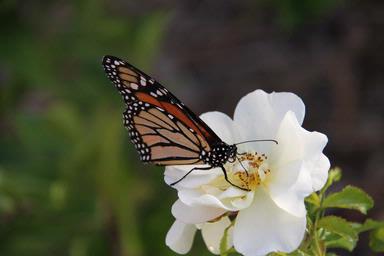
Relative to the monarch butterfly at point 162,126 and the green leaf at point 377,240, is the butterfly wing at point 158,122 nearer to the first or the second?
the monarch butterfly at point 162,126

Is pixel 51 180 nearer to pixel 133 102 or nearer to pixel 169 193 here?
pixel 169 193

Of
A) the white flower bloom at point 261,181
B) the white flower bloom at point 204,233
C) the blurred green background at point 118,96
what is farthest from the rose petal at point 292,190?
the blurred green background at point 118,96

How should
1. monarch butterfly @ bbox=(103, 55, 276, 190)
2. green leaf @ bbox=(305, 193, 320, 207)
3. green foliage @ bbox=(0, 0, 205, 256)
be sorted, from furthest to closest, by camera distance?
green foliage @ bbox=(0, 0, 205, 256) → monarch butterfly @ bbox=(103, 55, 276, 190) → green leaf @ bbox=(305, 193, 320, 207)

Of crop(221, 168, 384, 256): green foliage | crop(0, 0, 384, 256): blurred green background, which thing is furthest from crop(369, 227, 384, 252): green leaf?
crop(0, 0, 384, 256): blurred green background

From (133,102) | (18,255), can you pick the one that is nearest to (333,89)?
(18,255)

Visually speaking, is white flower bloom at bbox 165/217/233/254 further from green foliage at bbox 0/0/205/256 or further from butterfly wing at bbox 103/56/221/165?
green foliage at bbox 0/0/205/256

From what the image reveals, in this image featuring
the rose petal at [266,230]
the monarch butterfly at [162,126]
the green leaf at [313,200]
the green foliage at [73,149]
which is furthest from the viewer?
the green foliage at [73,149]

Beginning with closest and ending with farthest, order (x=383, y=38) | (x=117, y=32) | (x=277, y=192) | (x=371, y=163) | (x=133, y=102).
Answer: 1. (x=277, y=192)
2. (x=133, y=102)
3. (x=117, y=32)
4. (x=371, y=163)
5. (x=383, y=38)
